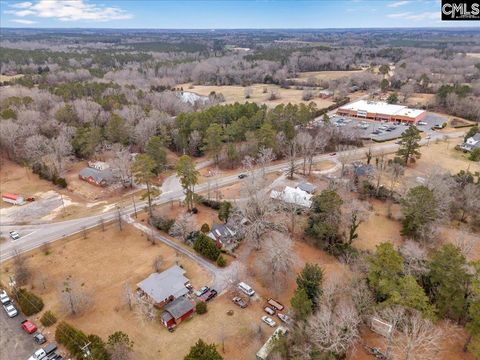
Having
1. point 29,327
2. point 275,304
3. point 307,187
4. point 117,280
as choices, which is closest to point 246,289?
point 275,304

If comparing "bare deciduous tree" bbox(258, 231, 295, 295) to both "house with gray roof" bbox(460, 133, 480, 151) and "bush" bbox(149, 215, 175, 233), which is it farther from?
"house with gray roof" bbox(460, 133, 480, 151)

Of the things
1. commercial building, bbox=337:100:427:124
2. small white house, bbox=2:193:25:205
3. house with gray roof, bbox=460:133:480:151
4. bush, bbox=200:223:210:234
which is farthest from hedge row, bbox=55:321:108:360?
commercial building, bbox=337:100:427:124

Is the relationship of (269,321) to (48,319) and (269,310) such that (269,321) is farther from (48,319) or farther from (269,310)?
(48,319)

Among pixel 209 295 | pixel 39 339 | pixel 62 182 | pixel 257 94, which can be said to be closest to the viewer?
pixel 39 339

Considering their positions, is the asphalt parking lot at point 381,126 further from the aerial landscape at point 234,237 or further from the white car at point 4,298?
the white car at point 4,298

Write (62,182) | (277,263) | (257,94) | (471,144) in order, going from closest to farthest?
(277,263) → (62,182) → (471,144) → (257,94)

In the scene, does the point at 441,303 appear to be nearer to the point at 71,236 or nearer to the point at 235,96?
the point at 71,236

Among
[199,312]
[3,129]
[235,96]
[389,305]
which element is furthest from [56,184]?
[235,96]
